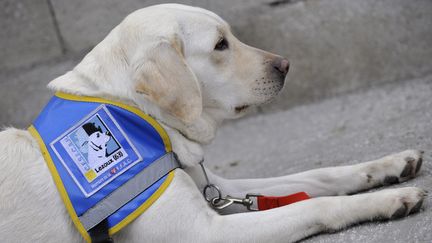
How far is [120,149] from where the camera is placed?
9.04ft

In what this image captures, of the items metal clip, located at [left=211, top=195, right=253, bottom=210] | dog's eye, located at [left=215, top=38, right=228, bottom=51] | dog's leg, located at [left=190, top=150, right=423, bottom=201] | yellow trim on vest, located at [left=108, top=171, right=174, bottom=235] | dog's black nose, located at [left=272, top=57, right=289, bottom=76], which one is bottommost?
dog's leg, located at [left=190, top=150, right=423, bottom=201]

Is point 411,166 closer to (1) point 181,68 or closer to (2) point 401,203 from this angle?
(2) point 401,203

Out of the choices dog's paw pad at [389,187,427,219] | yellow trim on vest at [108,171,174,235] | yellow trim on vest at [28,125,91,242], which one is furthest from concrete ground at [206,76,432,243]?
yellow trim on vest at [28,125,91,242]

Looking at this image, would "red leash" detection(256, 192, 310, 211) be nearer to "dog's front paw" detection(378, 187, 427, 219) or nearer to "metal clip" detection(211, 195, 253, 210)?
"metal clip" detection(211, 195, 253, 210)

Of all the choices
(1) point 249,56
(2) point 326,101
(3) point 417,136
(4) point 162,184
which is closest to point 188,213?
(4) point 162,184

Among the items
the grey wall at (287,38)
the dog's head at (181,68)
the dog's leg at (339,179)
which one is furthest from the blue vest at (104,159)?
the grey wall at (287,38)

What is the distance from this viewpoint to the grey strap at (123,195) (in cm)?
268

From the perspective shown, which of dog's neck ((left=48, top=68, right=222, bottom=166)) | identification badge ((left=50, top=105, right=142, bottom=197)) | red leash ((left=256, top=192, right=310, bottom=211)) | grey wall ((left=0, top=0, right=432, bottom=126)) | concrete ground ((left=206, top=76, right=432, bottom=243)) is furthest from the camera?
grey wall ((left=0, top=0, right=432, bottom=126))

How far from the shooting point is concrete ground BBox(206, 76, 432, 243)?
3038 mm

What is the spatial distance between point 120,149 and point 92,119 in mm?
174

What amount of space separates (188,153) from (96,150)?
1.42 ft

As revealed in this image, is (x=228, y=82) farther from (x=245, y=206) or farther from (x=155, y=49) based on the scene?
(x=245, y=206)

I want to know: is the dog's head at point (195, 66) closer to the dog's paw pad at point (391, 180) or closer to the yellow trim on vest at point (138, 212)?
the yellow trim on vest at point (138, 212)

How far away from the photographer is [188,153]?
9.73 feet
